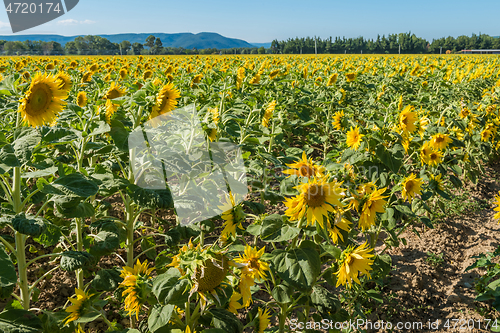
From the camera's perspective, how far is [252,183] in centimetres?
244

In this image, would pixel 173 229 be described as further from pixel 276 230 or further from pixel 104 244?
pixel 276 230

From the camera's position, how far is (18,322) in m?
1.26

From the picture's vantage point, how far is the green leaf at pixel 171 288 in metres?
1.08

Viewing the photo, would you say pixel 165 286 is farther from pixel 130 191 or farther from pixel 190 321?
pixel 130 191

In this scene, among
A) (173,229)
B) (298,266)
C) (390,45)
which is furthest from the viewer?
(390,45)

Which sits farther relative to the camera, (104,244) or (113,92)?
(113,92)

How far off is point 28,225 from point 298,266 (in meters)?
1.09

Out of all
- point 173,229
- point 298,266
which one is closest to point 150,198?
point 173,229

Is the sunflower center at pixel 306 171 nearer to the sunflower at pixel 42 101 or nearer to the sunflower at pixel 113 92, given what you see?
the sunflower at pixel 42 101

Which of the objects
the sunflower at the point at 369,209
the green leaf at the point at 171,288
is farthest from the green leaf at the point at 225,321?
the sunflower at the point at 369,209

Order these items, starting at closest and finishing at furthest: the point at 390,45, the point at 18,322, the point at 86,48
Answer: the point at 18,322
the point at 86,48
the point at 390,45

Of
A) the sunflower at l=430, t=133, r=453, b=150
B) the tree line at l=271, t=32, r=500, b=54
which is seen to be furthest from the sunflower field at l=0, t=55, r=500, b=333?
the tree line at l=271, t=32, r=500, b=54

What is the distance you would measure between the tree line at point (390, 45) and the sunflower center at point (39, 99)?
56336mm

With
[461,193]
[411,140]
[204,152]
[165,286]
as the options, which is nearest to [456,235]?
[461,193]
